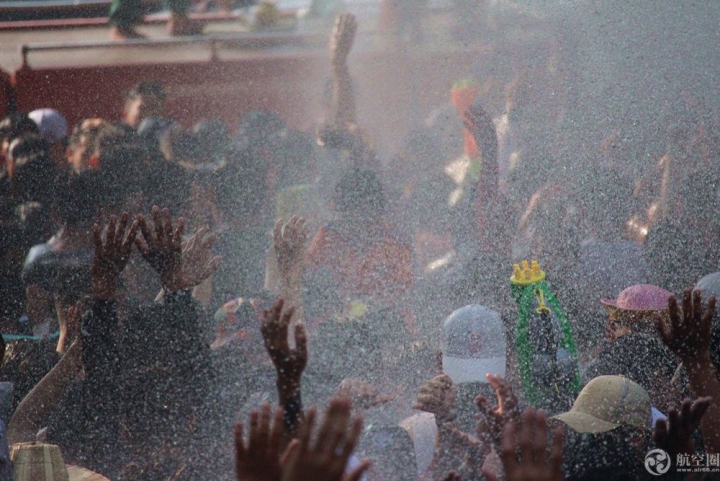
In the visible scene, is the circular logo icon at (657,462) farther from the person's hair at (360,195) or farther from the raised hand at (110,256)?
the person's hair at (360,195)

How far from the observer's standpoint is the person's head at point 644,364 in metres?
2.80

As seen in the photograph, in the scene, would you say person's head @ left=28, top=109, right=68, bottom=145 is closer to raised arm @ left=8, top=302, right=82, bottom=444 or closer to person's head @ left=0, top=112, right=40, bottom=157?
person's head @ left=0, top=112, right=40, bottom=157

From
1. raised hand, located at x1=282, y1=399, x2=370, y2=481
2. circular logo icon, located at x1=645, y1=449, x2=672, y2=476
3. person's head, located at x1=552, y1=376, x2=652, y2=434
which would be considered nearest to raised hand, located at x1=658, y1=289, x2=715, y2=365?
person's head, located at x1=552, y1=376, x2=652, y2=434

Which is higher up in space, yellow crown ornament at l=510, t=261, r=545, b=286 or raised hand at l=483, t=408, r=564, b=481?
raised hand at l=483, t=408, r=564, b=481

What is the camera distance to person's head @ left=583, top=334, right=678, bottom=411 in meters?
2.80

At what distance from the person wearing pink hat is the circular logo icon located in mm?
756

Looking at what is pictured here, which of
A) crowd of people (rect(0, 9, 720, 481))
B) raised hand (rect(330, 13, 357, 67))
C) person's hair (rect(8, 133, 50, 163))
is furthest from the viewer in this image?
raised hand (rect(330, 13, 357, 67))

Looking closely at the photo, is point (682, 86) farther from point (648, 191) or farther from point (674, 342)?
point (674, 342)

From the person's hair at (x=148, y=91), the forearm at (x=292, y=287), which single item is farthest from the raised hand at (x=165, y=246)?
the person's hair at (x=148, y=91)

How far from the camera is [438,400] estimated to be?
Answer: 248cm

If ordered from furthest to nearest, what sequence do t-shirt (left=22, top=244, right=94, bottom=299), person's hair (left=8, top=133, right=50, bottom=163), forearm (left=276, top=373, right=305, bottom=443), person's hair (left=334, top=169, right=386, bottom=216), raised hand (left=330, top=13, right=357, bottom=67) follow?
raised hand (left=330, top=13, right=357, bottom=67) → person's hair (left=8, top=133, right=50, bottom=163) → person's hair (left=334, top=169, right=386, bottom=216) → t-shirt (left=22, top=244, right=94, bottom=299) → forearm (left=276, top=373, right=305, bottom=443)

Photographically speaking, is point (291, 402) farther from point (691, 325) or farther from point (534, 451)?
point (691, 325)

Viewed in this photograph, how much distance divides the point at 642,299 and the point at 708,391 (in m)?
0.68

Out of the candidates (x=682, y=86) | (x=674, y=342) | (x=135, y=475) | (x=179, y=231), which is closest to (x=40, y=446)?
(x=135, y=475)
